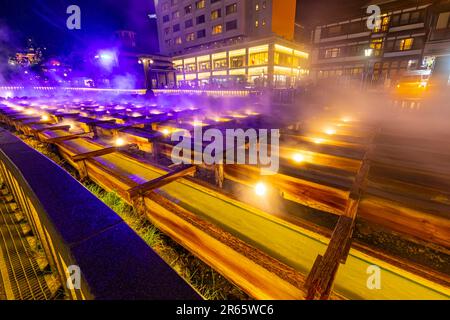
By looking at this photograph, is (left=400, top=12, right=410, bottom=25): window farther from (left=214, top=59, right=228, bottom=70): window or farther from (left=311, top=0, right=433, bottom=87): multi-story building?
(left=214, top=59, right=228, bottom=70): window

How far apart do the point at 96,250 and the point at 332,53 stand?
1545 inches

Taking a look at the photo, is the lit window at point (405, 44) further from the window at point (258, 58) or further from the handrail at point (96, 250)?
the handrail at point (96, 250)

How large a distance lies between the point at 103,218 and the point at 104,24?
60143mm

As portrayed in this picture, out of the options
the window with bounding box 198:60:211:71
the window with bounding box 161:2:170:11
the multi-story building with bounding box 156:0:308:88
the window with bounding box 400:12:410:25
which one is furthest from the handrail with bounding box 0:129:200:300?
the window with bounding box 161:2:170:11

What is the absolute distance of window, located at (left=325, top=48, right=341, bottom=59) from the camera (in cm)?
3101

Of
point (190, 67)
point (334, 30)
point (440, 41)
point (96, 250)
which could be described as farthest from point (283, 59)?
point (96, 250)

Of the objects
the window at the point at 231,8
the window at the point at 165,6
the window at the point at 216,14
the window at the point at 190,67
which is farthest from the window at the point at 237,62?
the window at the point at 165,6

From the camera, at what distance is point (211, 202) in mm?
3199

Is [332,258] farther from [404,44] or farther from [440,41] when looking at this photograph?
[404,44]

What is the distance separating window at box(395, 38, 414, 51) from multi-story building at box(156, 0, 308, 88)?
13486mm

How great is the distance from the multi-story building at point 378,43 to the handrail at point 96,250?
80.0ft

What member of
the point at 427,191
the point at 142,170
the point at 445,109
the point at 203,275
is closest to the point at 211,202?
the point at 203,275

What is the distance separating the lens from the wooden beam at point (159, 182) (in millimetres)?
2900
